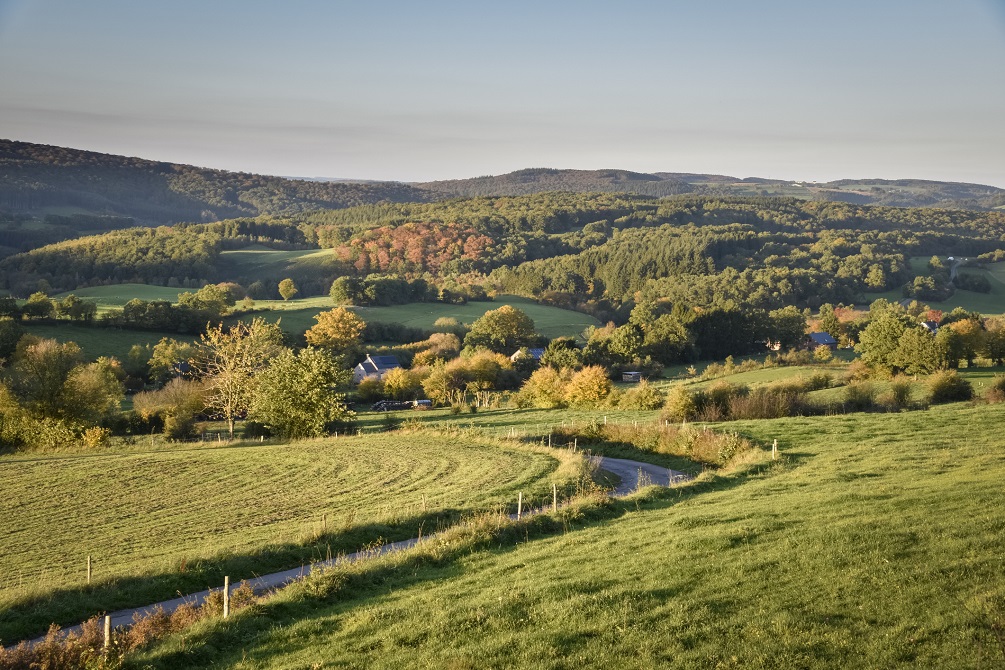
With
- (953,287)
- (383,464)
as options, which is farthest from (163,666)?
(953,287)

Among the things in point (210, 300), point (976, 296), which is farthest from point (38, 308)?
point (976, 296)

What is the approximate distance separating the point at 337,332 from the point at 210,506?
72076mm

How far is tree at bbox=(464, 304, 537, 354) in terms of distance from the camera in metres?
95.6

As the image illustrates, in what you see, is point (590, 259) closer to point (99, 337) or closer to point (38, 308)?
point (99, 337)

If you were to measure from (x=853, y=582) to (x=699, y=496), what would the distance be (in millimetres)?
10243

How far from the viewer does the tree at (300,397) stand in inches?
1735

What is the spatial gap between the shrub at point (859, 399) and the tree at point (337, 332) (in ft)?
202

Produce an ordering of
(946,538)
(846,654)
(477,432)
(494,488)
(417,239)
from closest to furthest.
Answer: (846,654) < (946,538) < (494,488) < (477,432) < (417,239)

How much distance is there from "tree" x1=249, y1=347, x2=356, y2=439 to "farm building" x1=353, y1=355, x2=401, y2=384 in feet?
136

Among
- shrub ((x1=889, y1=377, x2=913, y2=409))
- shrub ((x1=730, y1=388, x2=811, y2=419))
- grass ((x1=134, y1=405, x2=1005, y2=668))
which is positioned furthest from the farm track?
shrub ((x1=889, y1=377, x2=913, y2=409))

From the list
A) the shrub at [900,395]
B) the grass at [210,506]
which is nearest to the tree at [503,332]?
the grass at [210,506]

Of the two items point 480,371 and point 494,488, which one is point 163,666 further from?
point 480,371

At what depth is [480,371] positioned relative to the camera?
74.8 metres

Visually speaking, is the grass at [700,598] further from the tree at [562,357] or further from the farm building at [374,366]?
the farm building at [374,366]
